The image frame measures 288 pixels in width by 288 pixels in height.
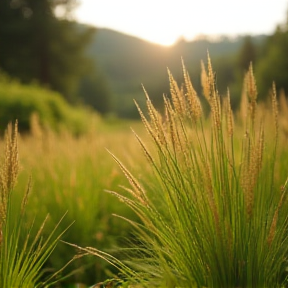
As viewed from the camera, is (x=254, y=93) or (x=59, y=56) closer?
(x=254, y=93)

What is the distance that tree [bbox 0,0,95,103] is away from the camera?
25688mm

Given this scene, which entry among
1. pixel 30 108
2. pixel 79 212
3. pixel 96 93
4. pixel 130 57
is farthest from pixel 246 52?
pixel 130 57

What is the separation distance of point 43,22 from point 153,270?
25.6m

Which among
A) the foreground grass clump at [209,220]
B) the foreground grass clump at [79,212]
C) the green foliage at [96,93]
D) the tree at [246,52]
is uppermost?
the tree at [246,52]

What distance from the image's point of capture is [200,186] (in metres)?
1.79

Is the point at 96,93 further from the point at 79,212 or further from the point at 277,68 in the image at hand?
the point at 79,212

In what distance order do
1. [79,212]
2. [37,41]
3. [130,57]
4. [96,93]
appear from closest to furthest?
[79,212] < [37,41] < [96,93] < [130,57]

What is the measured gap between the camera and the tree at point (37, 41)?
84.3 feet

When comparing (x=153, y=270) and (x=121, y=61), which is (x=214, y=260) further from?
(x=121, y=61)

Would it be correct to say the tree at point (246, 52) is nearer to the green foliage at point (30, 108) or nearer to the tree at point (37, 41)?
the tree at point (37, 41)

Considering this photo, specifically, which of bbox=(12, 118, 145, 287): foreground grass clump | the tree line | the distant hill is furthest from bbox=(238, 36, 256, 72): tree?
the distant hill

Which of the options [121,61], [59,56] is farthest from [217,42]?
[59,56]

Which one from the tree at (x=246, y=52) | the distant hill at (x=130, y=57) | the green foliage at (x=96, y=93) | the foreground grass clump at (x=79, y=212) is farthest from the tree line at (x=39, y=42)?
the distant hill at (x=130, y=57)

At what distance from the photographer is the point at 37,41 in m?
26.1
